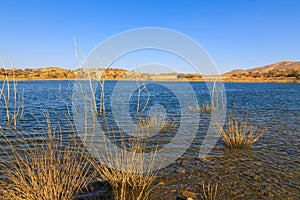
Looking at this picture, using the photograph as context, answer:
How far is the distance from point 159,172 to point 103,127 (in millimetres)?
6120

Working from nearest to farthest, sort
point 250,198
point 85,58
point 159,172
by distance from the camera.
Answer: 1. point 250,198
2. point 159,172
3. point 85,58

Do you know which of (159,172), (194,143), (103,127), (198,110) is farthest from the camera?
(198,110)

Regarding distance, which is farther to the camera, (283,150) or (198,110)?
(198,110)

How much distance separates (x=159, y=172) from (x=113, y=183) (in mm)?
1572

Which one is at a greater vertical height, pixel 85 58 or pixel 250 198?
pixel 85 58

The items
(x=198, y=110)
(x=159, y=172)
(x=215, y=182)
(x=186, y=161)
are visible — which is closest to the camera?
(x=215, y=182)

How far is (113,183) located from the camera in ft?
15.1

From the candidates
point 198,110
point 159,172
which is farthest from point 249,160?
point 198,110

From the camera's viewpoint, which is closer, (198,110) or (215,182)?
(215,182)

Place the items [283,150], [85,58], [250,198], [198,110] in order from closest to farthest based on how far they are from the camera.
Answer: [250,198], [283,150], [85,58], [198,110]

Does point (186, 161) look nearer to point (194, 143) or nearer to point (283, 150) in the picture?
point (194, 143)

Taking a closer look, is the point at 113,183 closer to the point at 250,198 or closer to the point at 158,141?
the point at 250,198

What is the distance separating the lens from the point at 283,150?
7395 mm

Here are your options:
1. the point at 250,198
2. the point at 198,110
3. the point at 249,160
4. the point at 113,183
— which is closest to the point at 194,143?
the point at 249,160
